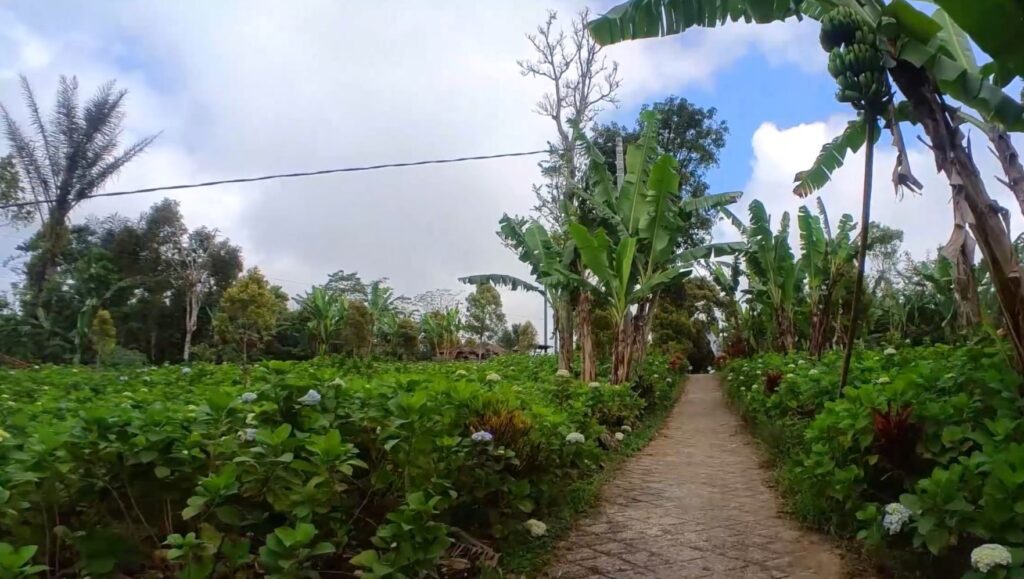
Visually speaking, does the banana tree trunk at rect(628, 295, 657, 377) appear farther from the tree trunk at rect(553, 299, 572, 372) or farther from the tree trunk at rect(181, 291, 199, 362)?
the tree trunk at rect(181, 291, 199, 362)

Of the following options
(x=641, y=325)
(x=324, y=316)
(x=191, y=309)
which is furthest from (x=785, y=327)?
(x=191, y=309)

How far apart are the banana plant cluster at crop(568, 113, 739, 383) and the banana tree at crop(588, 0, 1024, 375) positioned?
4.79 meters

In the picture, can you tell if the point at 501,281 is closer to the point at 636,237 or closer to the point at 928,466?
the point at 636,237

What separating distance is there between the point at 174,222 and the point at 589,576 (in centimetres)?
3366

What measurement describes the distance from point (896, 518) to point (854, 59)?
2.53 m

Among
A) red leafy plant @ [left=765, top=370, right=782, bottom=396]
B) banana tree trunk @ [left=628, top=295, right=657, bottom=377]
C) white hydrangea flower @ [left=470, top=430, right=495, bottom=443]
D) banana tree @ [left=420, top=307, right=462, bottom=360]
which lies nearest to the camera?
white hydrangea flower @ [left=470, top=430, right=495, bottom=443]

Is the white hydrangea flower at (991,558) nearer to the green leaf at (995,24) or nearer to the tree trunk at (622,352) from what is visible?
the green leaf at (995,24)

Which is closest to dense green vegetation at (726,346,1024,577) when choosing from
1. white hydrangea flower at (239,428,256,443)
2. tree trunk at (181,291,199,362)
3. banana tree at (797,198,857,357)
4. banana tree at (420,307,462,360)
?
white hydrangea flower at (239,428,256,443)

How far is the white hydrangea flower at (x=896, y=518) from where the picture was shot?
8.80ft

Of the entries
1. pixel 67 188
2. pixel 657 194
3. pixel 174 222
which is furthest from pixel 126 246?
pixel 657 194

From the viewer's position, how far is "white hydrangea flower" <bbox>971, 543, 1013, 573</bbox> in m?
2.14

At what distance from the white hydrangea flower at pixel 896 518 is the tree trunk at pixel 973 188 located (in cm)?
122

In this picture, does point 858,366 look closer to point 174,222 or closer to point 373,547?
point 373,547

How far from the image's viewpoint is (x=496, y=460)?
3465 mm
